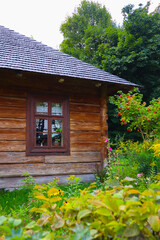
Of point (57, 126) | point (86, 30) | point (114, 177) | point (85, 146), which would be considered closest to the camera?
point (114, 177)

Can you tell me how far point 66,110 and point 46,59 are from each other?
167 cm

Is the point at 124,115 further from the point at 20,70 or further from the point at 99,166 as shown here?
the point at 20,70

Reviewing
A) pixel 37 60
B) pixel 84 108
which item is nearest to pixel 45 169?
pixel 84 108

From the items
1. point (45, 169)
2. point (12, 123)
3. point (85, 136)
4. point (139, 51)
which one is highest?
point (139, 51)

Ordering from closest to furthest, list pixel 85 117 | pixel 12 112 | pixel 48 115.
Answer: pixel 12 112 → pixel 48 115 → pixel 85 117

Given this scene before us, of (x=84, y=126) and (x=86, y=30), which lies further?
(x=86, y=30)

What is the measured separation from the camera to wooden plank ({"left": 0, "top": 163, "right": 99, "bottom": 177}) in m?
5.74

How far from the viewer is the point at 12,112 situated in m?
5.97

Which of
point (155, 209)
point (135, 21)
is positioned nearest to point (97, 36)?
point (135, 21)

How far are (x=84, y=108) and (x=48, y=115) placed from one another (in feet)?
3.74

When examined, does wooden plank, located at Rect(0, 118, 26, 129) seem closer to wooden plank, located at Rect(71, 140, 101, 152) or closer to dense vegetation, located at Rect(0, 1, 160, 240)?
dense vegetation, located at Rect(0, 1, 160, 240)

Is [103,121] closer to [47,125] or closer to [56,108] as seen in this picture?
[56,108]

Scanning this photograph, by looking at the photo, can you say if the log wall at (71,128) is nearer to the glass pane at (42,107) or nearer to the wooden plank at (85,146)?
the wooden plank at (85,146)

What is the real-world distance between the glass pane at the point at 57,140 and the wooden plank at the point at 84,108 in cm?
84
